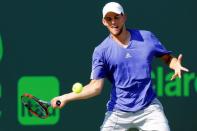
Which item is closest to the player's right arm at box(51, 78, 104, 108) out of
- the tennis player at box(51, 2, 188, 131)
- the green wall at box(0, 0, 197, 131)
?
the tennis player at box(51, 2, 188, 131)

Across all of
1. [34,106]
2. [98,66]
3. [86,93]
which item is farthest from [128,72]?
[34,106]

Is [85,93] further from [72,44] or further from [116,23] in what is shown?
[72,44]

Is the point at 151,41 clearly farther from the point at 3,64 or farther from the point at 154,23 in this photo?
the point at 3,64

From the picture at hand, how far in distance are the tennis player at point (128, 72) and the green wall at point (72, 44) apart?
92 centimetres

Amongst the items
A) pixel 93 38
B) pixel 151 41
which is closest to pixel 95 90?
pixel 151 41

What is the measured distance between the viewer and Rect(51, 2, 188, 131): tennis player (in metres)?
4.96

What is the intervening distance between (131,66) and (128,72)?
54 millimetres

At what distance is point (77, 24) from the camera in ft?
19.5

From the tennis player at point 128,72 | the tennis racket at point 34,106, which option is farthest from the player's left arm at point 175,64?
the tennis racket at point 34,106

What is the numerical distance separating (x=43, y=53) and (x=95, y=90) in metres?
1.07

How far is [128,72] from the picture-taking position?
4973mm

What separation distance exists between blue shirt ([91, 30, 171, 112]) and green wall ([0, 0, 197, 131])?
938 mm

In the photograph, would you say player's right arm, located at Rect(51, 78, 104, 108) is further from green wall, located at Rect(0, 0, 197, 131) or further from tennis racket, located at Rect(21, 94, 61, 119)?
green wall, located at Rect(0, 0, 197, 131)

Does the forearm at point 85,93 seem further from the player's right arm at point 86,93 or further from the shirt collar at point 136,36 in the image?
the shirt collar at point 136,36
